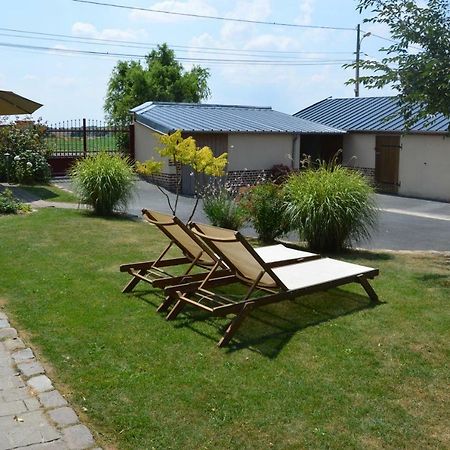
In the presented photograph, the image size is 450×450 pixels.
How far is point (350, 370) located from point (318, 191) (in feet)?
15.8

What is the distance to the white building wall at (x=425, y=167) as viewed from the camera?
19.1m

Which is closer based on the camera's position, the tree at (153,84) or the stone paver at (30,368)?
the stone paver at (30,368)

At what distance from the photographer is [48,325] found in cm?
A: 514

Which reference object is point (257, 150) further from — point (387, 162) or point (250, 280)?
point (250, 280)

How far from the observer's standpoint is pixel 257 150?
Result: 20.4 m

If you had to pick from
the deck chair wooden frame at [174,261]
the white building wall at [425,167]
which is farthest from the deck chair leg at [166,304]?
the white building wall at [425,167]

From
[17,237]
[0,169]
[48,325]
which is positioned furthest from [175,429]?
[0,169]

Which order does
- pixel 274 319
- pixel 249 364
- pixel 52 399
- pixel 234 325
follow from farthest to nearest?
pixel 274 319
pixel 234 325
pixel 249 364
pixel 52 399

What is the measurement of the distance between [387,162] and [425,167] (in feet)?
5.57

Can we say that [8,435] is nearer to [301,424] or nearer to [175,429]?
[175,429]

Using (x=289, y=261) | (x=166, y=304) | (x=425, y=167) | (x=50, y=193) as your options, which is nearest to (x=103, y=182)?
(x=50, y=193)

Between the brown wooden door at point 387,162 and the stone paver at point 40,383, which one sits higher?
the brown wooden door at point 387,162

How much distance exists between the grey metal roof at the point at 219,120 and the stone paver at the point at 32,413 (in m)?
14.4

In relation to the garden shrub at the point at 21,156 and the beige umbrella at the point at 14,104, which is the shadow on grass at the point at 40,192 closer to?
the garden shrub at the point at 21,156
